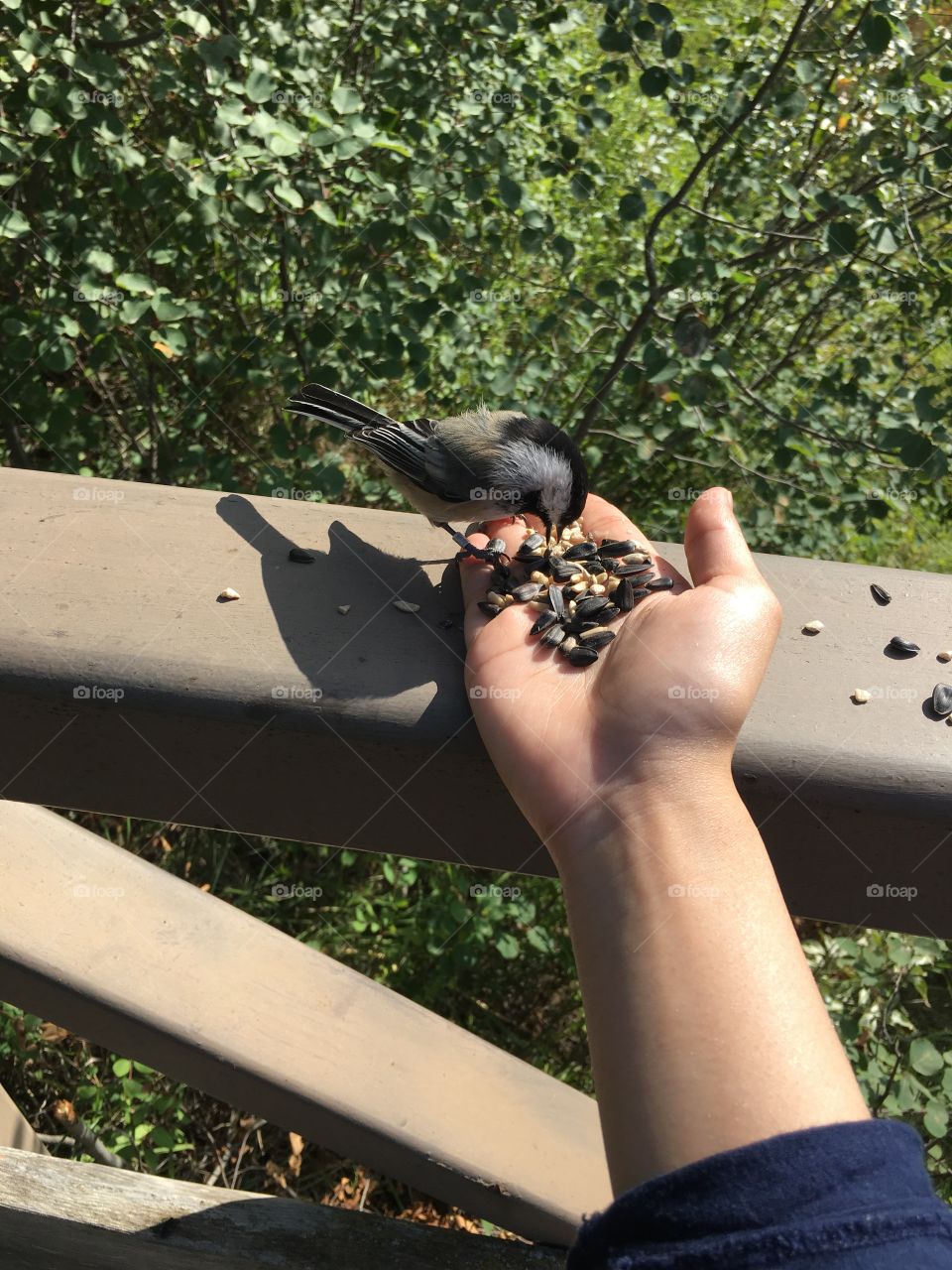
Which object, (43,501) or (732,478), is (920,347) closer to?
(732,478)

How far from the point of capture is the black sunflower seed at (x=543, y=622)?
4.64ft

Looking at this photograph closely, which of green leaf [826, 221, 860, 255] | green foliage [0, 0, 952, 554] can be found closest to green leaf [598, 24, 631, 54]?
green foliage [0, 0, 952, 554]

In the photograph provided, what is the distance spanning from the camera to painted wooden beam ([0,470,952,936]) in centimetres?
104

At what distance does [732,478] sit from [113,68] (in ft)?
8.67

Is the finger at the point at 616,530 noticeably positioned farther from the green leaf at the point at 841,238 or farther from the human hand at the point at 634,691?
the green leaf at the point at 841,238

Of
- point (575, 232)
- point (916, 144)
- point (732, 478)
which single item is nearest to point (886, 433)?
point (916, 144)

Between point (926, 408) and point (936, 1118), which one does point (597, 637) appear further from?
point (926, 408)

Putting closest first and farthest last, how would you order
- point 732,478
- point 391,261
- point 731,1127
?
1. point 731,1127
2. point 391,261
3. point 732,478

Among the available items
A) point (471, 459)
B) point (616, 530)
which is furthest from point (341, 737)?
point (471, 459)

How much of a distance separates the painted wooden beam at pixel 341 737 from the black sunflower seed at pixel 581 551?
455 mm

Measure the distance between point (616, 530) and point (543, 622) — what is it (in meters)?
0.36

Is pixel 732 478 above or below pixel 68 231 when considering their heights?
below

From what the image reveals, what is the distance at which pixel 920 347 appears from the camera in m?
3.44

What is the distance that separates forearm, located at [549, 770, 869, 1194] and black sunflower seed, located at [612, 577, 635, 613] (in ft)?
1.38
